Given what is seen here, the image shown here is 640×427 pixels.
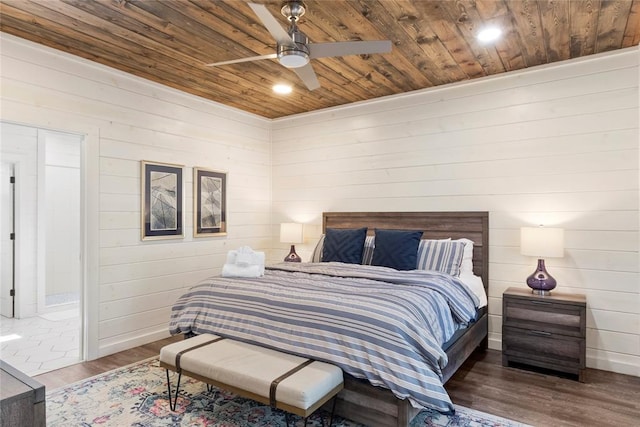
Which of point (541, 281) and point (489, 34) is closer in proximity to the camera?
point (489, 34)

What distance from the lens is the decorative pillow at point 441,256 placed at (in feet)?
12.0

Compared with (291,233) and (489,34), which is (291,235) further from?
(489,34)

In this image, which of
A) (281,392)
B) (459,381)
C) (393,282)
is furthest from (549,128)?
(281,392)

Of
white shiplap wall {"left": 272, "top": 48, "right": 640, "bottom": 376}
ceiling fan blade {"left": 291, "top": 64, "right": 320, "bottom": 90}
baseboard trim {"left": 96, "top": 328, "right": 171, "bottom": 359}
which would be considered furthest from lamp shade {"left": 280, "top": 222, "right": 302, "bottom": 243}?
ceiling fan blade {"left": 291, "top": 64, "right": 320, "bottom": 90}

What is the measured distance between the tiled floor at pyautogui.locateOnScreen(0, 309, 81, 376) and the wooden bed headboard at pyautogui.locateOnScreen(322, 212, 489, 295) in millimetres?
3154

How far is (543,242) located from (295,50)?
257 cm

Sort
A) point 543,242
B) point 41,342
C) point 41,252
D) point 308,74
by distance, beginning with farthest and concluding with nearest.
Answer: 1. point 41,252
2. point 41,342
3. point 543,242
4. point 308,74

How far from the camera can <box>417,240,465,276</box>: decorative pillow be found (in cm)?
365

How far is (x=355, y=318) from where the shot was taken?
2381 mm

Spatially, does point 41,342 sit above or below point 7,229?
below

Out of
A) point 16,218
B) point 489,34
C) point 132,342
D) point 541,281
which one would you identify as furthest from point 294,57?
point 16,218

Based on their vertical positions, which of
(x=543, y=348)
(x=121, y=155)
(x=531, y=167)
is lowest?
(x=543, y=348)

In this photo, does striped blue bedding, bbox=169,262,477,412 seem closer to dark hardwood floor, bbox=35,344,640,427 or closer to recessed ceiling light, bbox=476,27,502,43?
dark hardwood floor, bbox=35,344,640,427

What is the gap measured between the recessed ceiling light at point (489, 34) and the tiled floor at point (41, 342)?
4389 millimetres
